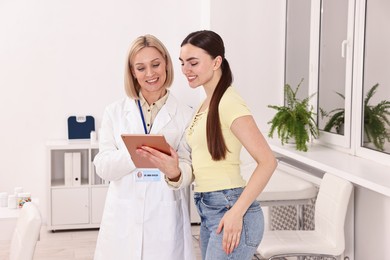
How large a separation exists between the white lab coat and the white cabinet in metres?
2.77

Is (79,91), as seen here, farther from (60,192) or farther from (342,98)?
(342,98)

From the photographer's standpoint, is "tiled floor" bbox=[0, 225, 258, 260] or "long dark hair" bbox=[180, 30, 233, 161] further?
"tiled floor" bbox=[0, 225, 258, 260]

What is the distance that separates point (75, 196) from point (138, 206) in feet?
9.63

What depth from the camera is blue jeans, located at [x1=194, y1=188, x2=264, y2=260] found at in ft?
6.51

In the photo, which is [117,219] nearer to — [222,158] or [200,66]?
Answer: [222,158]

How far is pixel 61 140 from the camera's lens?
5363mm

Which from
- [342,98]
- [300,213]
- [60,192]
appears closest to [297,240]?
[300,213]

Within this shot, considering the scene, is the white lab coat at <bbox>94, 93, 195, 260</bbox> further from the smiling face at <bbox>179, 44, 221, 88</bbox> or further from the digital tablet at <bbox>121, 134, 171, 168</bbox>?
the smiling face at <bbox>179, 44, 221, 88</bbox>

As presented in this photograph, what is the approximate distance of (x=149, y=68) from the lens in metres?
2.35

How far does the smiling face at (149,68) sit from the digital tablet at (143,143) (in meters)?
0.34

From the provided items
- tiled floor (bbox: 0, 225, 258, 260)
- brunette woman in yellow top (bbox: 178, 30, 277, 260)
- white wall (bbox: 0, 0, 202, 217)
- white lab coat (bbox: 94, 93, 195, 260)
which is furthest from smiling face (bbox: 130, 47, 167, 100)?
white wall (bbox: 0, 0, 202, 217)

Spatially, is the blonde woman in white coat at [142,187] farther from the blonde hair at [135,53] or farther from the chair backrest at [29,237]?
the chair backrest at [29,237]

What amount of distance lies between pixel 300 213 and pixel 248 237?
192 cm

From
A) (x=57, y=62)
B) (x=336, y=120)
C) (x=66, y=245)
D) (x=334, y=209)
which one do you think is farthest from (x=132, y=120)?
(x=57, y=62)
